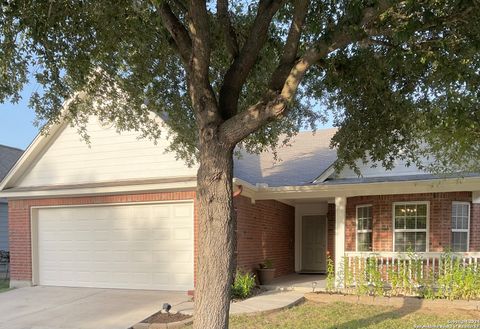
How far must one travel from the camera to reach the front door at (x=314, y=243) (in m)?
15.6

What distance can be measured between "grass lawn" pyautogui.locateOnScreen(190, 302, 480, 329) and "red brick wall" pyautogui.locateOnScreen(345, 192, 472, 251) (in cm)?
342

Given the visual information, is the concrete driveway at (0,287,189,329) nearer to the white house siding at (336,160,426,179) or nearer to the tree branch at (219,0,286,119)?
the tree branch at (219,0,286,119)

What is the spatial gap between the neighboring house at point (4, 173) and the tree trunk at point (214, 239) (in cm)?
1643

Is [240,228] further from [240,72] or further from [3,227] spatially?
[3,227]

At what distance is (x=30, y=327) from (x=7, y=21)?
5.18 meters

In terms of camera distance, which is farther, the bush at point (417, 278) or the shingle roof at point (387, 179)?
the shingle roof at point (387, 179)

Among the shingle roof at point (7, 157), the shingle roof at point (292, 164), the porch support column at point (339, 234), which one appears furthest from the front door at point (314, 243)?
the shingle roof at point (7, 157)

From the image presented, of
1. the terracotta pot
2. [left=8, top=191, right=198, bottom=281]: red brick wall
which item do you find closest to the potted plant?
the terracotta pot

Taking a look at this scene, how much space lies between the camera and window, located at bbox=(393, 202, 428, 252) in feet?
39.7

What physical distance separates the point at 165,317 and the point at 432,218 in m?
7.61

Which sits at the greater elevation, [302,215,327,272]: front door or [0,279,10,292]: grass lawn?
[302,215,327,272]: front door

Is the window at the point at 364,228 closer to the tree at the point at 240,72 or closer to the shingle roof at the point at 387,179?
the shingle roof at the point at 387,179

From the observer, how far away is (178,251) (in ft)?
36.6

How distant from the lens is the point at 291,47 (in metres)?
5.17
